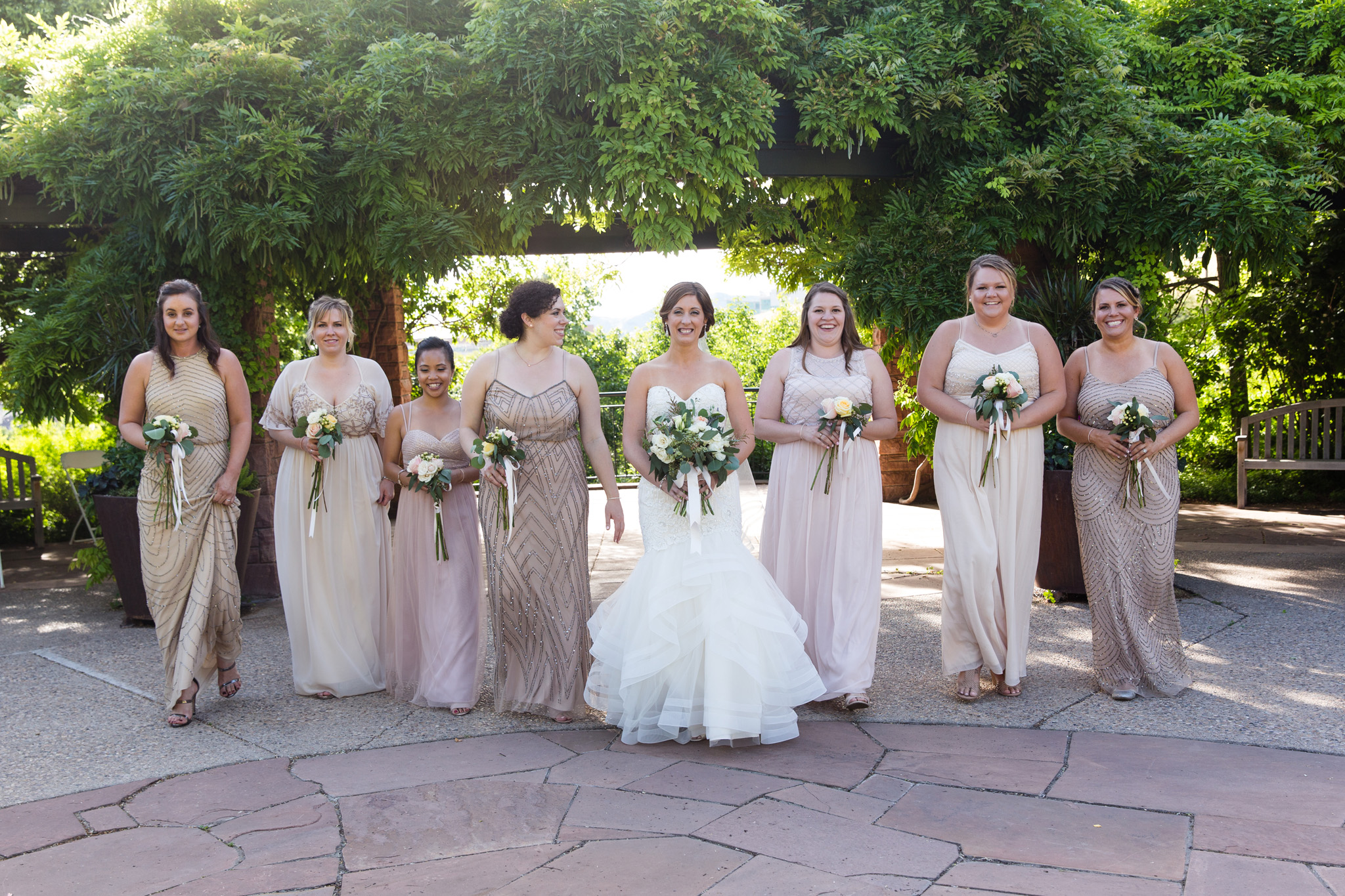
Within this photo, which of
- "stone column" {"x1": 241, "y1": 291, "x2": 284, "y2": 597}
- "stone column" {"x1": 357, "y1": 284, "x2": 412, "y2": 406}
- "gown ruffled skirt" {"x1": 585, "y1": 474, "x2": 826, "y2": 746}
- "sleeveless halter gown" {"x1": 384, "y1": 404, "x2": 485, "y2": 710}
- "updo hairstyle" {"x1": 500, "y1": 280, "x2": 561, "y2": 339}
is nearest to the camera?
"gown ruffled skirt" {"x1": 585, "y1": 474, "x2": 826, "y2": 746}

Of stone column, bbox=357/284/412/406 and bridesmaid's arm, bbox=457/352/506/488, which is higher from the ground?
stone column, bbox=357/284/412/406

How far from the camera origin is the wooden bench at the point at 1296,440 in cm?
947

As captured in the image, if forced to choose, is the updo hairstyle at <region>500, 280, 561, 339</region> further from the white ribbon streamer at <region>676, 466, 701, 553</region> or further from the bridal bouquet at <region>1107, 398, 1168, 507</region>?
the bridal bouquet at <region>1107, 398, 1168, 507</region>

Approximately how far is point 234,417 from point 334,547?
819mm

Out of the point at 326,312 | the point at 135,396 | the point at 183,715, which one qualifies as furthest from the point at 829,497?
the point at 135,396

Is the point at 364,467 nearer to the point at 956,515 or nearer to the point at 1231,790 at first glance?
the point at 956,515

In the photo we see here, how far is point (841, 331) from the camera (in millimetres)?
4902

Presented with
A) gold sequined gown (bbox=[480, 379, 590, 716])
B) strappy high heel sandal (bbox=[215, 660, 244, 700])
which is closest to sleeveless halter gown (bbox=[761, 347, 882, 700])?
gold sequined gown (bbox=[480, 379, 590, 716])

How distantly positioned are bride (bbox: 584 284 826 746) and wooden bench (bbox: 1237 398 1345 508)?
7356 mm

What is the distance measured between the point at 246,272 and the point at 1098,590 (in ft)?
19.4

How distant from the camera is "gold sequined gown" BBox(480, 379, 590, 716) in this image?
4.72m

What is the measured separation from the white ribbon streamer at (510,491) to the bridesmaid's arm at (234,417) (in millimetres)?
1344

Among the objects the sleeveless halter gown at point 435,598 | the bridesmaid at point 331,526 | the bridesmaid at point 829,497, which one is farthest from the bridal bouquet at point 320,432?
the bridesmaid at point 829,497

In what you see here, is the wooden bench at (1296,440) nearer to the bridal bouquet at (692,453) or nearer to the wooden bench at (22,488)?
the bridal bouquet at (692,453)
